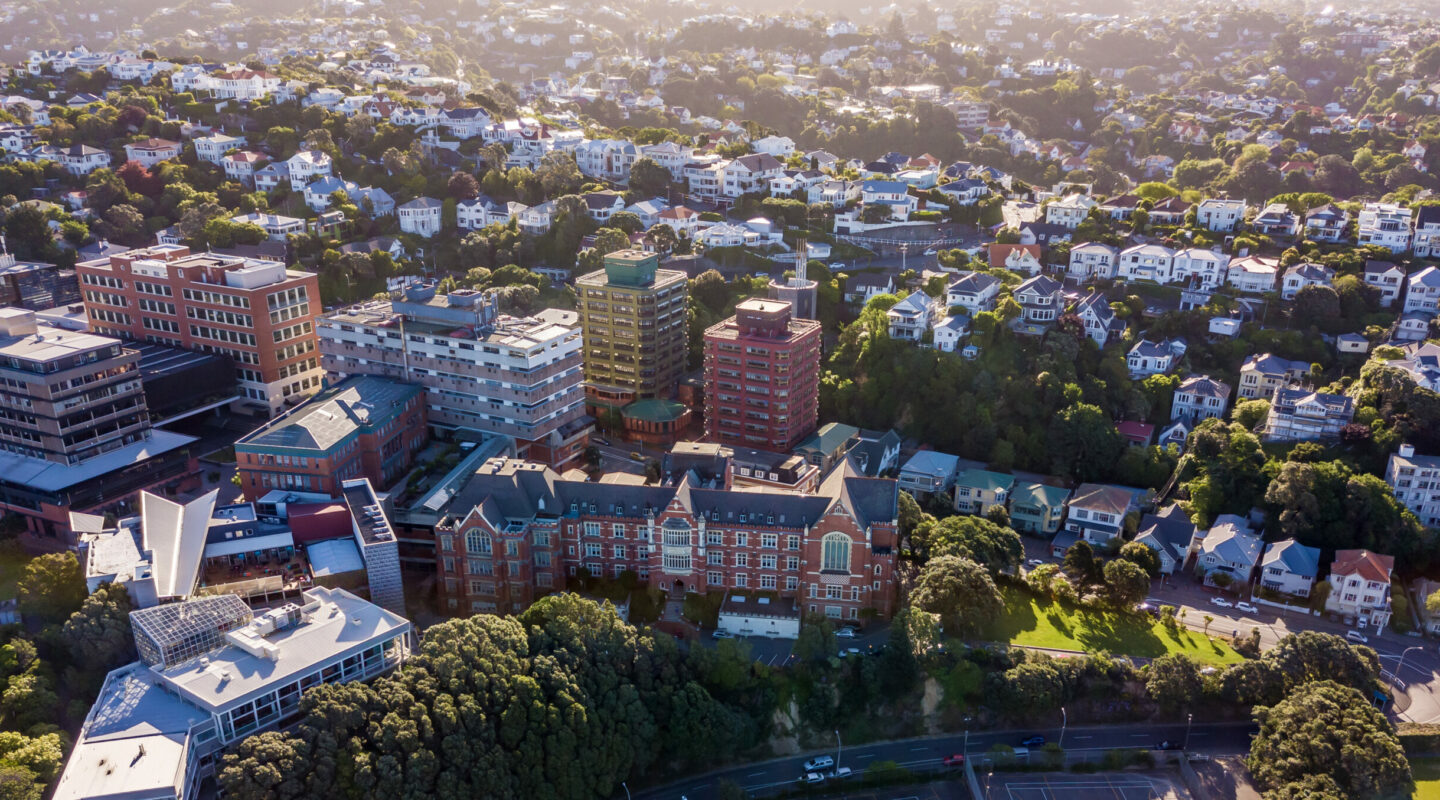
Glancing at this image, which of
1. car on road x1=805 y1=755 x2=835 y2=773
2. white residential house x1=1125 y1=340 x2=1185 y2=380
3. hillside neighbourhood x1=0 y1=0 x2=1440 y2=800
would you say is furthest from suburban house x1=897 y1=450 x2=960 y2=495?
car on road x1=805 y1=755 x2=835 y2=773

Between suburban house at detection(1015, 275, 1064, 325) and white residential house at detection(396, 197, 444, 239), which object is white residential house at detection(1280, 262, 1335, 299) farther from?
white residential house at detection(396, 197, 444, 239)

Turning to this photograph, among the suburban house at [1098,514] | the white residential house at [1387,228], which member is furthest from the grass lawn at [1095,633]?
the white residential house at [1387,228]

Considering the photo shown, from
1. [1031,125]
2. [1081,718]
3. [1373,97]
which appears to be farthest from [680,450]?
[1373,97]

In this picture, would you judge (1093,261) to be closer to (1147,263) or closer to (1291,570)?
(1147,263)

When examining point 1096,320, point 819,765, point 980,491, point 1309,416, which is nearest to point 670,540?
point 819,765

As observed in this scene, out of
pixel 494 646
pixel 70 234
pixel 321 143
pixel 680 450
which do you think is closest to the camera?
pixel 494 646

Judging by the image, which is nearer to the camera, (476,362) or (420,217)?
(476,362)

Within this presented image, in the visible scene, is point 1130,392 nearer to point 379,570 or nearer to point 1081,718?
point 1081,718
